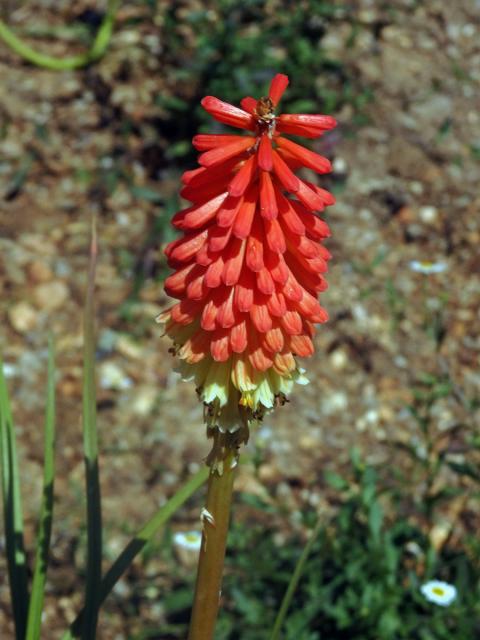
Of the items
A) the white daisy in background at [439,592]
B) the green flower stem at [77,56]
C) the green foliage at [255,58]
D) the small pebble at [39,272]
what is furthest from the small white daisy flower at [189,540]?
the green flower stem at [77,56]

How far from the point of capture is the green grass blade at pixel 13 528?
6.93ft

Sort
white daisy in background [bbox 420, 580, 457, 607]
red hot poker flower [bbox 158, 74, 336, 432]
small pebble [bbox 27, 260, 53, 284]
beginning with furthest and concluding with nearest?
small pebble [bbox 27, 260, 53, 284] → white daisy in background [bbox 420, 580, 457, 607] → red hot poker flower [bbox 158, 74, 336, 432]

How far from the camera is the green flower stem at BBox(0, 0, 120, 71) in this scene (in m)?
5.09

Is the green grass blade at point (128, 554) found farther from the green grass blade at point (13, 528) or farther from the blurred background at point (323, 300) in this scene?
the blurred background at point (323, 300)

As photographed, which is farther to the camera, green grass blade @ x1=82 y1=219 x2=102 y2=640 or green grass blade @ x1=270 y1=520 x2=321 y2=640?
green grass blade @ x1=82 y1=219 x2=102 y2=640

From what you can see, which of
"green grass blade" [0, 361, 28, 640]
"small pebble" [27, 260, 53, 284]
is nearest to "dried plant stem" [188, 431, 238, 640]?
"green grass blade" [0, 361, 28, 640]

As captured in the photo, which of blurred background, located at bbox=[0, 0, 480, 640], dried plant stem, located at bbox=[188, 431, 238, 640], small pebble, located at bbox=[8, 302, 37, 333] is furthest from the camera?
small pebble, located at bbox=[8, 302, 37, 333]

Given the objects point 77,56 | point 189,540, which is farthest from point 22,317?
point 77,56

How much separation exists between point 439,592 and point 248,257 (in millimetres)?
1485

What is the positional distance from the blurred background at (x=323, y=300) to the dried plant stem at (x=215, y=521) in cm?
100

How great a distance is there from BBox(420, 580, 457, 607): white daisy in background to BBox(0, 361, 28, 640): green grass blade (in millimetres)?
1151

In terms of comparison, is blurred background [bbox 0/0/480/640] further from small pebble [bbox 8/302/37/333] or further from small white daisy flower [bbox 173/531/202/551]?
small white daisy flower [bbox 173/531/202/551]

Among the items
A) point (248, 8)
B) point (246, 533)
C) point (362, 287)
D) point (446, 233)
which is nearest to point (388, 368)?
point (362, 287)

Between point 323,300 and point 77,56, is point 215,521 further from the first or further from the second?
point 77,56
